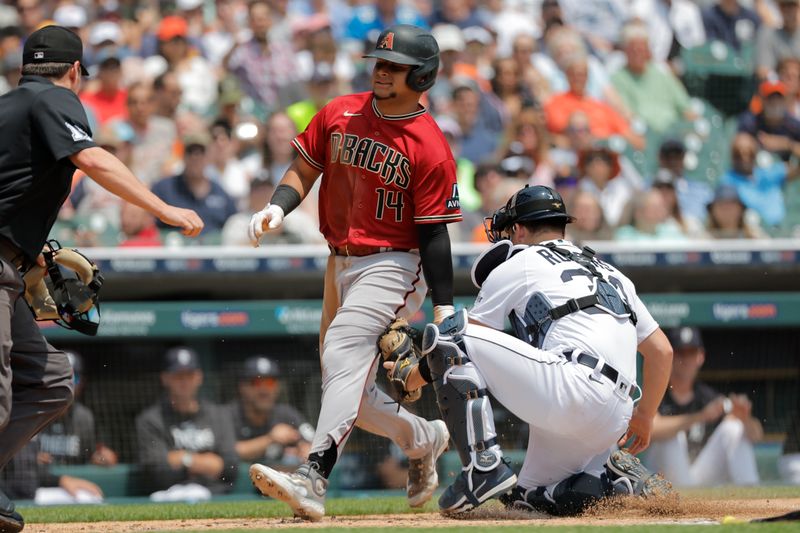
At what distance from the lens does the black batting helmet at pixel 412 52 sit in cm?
471

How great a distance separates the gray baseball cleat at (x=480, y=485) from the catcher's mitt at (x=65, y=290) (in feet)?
5.06

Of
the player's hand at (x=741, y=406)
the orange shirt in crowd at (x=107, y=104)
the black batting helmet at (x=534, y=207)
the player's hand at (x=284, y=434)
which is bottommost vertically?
the player's hand at (x=284, y=434)

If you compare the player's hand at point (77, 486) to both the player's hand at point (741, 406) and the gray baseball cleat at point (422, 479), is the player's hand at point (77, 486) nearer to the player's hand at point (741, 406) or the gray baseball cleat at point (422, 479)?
the gray baseball cleat at point (422, 479)

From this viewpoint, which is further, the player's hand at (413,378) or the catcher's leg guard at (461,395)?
the player's hand at (413,378)

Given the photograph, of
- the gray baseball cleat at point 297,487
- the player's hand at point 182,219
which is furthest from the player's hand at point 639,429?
the player's hand at point 182,219

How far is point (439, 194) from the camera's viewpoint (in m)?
4.67

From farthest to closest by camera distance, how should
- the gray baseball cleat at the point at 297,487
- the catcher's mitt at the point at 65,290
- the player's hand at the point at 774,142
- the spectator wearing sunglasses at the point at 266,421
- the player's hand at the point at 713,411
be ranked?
1. the player's hand at the point at 774,142
2. the player's hand at the point at 713,411
3. the spectator wearing sunglasses at the point at 266,421
4. the catcher's mitt at the point at 65,290
5. the gray baseball cleat at the point at 297,487

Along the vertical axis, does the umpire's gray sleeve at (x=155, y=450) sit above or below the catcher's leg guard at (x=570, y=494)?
below

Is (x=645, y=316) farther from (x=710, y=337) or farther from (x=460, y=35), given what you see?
(x=460, y=35)

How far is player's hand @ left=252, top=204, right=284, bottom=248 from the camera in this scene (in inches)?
179

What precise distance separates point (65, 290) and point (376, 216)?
1.23 metres

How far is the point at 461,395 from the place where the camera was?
4363 millimetres

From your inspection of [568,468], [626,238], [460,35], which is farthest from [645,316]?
[460,35]

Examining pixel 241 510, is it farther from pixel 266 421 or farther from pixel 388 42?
pixel 388 42
